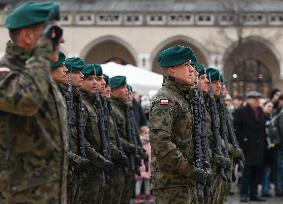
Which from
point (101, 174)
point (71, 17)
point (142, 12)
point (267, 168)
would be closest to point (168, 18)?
point (142, 12)

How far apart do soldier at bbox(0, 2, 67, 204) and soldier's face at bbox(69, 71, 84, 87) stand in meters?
3.50

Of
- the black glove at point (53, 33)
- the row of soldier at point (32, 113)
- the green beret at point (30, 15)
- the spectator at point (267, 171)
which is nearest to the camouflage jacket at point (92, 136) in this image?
the row of soldier at point (32, 113)

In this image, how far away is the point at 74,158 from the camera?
22.9 feet

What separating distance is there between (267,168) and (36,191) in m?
11.5

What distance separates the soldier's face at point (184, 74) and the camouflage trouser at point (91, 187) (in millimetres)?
1712

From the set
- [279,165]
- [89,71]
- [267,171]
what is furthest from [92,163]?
[267,171]

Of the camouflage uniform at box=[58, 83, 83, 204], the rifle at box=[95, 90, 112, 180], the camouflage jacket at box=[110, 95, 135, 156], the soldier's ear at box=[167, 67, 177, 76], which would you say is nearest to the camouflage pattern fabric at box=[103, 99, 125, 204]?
the rifle at box=[95, 90, 112, 180]

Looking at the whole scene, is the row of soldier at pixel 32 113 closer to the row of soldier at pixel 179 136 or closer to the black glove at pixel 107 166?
the row of soldier at pixel 179 136

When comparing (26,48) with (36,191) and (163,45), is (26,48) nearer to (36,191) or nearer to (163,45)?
(36,191)

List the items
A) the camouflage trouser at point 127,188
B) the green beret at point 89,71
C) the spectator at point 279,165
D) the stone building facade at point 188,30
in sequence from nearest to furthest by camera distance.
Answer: the green beret at point 89,71 < the camouflage trouser at point 127,188 < the spectator at point 279,165 < the stone building facade at point 188,30

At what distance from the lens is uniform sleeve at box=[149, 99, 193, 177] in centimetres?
599

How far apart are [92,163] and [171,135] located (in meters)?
1.70

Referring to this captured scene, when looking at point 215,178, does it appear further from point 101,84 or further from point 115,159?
point 101,84

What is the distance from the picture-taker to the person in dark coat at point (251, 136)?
14289 mm
